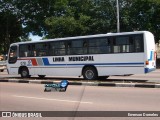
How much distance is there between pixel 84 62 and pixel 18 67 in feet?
18.4

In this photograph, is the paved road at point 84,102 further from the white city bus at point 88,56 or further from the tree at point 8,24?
the tree at point 8,24

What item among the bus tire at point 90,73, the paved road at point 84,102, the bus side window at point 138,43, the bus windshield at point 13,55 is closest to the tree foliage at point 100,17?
the bus windshield at point 13,55

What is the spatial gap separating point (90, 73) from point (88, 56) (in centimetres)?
95

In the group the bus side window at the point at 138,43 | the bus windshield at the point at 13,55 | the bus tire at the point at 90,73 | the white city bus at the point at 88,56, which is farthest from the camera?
the bus windshield at the point at 13,55

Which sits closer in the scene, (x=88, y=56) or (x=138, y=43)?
(x=138, y=43)

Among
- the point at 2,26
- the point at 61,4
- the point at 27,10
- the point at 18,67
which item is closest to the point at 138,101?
the point at 18,67

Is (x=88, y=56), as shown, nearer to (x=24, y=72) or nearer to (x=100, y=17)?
(x=24, y=72)

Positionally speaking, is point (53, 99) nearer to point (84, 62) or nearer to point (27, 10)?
point (84, 62)

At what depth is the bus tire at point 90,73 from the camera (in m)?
19.2

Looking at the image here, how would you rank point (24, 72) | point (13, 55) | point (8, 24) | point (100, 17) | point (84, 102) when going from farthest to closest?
point (8, 24) < point (100, 17) < point (13, 55) < point (24, 72) < point (84, 102)

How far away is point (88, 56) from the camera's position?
63.3 ft

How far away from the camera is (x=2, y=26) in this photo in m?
53.6

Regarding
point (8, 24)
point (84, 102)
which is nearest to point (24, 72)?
point (84, 102)

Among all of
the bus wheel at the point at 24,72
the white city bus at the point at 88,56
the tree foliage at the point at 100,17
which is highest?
the tree foliage at the point at 100,17
